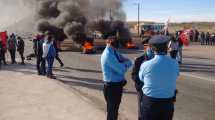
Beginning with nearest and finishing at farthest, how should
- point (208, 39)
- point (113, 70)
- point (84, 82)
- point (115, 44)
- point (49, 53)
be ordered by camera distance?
point (115, 44)
point (113, 70)
point (84, 82)
point (49, 53)
point (208, 39)

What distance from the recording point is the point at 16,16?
6319 centimetres

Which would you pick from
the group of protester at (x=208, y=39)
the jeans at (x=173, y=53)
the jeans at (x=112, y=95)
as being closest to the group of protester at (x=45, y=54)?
the jeans at (x=173, y=53)

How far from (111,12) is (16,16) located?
19.8 metres

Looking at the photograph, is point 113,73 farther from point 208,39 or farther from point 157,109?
point 208,39

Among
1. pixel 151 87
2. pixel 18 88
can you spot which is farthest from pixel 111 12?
pixel 151 87

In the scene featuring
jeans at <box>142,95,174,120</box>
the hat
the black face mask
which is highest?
the hat

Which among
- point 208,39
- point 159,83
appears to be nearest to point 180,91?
point 159,83

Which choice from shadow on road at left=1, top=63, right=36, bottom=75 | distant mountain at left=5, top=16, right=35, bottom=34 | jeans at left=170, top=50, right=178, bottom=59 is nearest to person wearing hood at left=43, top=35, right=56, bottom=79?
shadow on road at left=1, top=63, right=36, bottom=75

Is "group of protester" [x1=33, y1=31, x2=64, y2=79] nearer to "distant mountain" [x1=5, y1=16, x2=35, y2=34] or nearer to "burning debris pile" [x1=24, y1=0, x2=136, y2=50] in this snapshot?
"burning debris pile" [x1=24, y1=0, x2=136, y2=50]

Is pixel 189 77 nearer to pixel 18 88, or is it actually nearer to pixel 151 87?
pixel 18 88

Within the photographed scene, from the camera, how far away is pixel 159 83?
17.5ft

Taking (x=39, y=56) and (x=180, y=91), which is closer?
(x=180, y=91)

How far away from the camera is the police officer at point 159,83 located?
5316 mm

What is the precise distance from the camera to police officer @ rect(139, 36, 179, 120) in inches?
209
